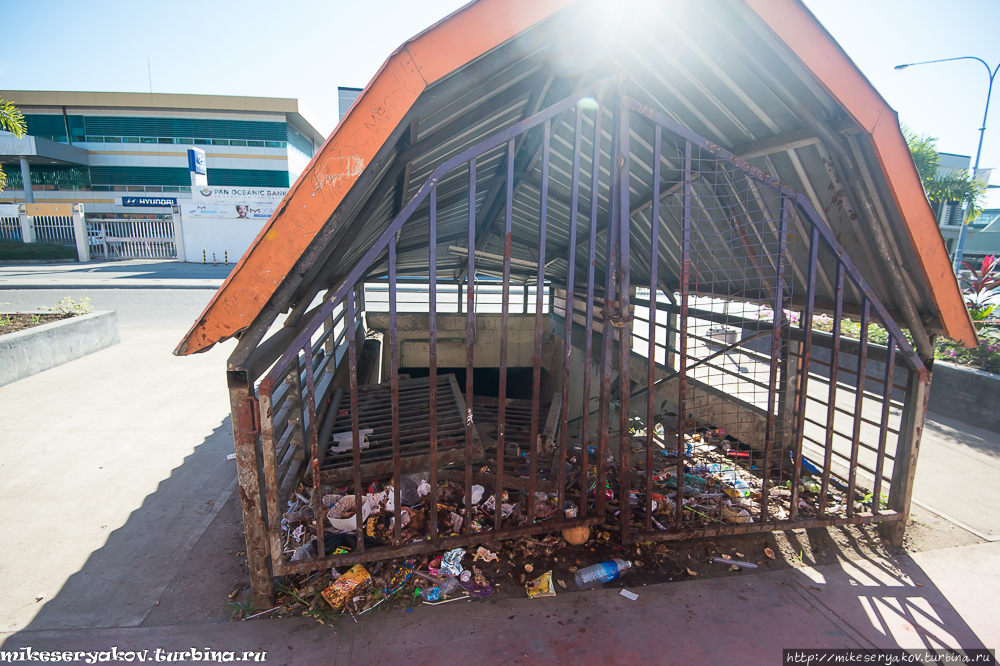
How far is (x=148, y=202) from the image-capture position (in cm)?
3198

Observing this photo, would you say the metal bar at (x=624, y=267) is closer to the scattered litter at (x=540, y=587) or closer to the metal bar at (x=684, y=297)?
the metal bar at (x=684, y=297)

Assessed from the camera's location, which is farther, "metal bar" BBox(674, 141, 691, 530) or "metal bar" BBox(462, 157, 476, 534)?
"metal bar" BBox(674, 141, 691, 530)

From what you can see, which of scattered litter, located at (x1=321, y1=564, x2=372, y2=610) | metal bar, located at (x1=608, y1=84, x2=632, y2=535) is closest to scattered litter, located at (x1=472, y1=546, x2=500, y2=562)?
scattered litter, located at (x1=321, y1=564, x2=372, y2=610)

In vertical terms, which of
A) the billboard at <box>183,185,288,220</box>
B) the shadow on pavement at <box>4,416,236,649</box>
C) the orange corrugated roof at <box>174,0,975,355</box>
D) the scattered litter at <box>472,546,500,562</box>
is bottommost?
the shadow on pavement at <box>4,416,236,649</box>

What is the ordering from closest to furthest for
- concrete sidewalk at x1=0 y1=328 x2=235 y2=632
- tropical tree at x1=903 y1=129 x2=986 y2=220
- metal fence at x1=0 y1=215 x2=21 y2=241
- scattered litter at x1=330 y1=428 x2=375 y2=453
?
concrete sidewalk at x1=0 y1=328 x2=235 y2=632 → scattered litter at x1=330 y1=428 x2=375 y2=453 → tropical tree at x1=903 y1=129 x2=986 y2=220 → metal fence at x1=0 y1=215 x2=21 y2=241

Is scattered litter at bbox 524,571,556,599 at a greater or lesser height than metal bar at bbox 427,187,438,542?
lesser

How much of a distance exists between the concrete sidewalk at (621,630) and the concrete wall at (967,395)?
406 cm

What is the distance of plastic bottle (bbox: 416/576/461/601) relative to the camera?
262cm

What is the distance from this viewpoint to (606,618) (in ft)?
8.30

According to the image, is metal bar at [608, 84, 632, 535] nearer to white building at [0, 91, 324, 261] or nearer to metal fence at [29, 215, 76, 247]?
white building at [0, 91, 324, 261]

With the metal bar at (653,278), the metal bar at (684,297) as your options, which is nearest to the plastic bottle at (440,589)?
the metal bar at (653,278)

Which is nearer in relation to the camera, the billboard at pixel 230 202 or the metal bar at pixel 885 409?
the metal bar at pixel 885 409

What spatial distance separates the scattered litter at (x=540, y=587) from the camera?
8.77 feet

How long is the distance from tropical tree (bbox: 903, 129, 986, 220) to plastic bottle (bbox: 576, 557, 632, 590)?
471 inches
